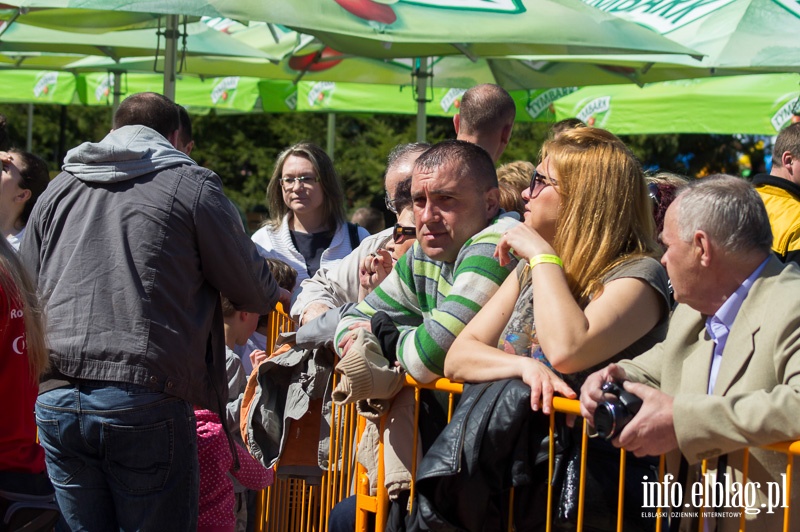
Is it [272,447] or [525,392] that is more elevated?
[525,392]

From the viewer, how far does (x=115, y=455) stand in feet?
11.8

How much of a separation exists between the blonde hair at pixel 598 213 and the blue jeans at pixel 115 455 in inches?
62.4

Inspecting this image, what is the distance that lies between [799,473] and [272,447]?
249 centimetres

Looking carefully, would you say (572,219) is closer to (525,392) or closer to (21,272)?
(525,392)

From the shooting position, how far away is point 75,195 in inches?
149

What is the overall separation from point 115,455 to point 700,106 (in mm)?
8773

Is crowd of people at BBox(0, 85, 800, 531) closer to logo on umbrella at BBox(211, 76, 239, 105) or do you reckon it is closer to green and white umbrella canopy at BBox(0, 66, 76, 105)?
logo on umbrella at BBox(211, 76, 239, 105)

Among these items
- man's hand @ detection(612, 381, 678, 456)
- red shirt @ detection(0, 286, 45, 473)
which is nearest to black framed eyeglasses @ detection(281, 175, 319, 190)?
red shirt @ detection(0, 286, 45, 473)

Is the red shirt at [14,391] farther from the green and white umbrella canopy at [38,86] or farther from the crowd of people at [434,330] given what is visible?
the green and white umbrella canopy at [38,86]

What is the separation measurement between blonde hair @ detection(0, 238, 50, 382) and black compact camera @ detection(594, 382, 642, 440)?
66.7 inches

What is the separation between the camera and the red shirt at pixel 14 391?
2980mm

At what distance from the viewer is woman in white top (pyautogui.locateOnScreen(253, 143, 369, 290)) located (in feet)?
19.8

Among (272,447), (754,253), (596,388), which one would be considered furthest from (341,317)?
(754,253)

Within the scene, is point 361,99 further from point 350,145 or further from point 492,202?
point 350,145
